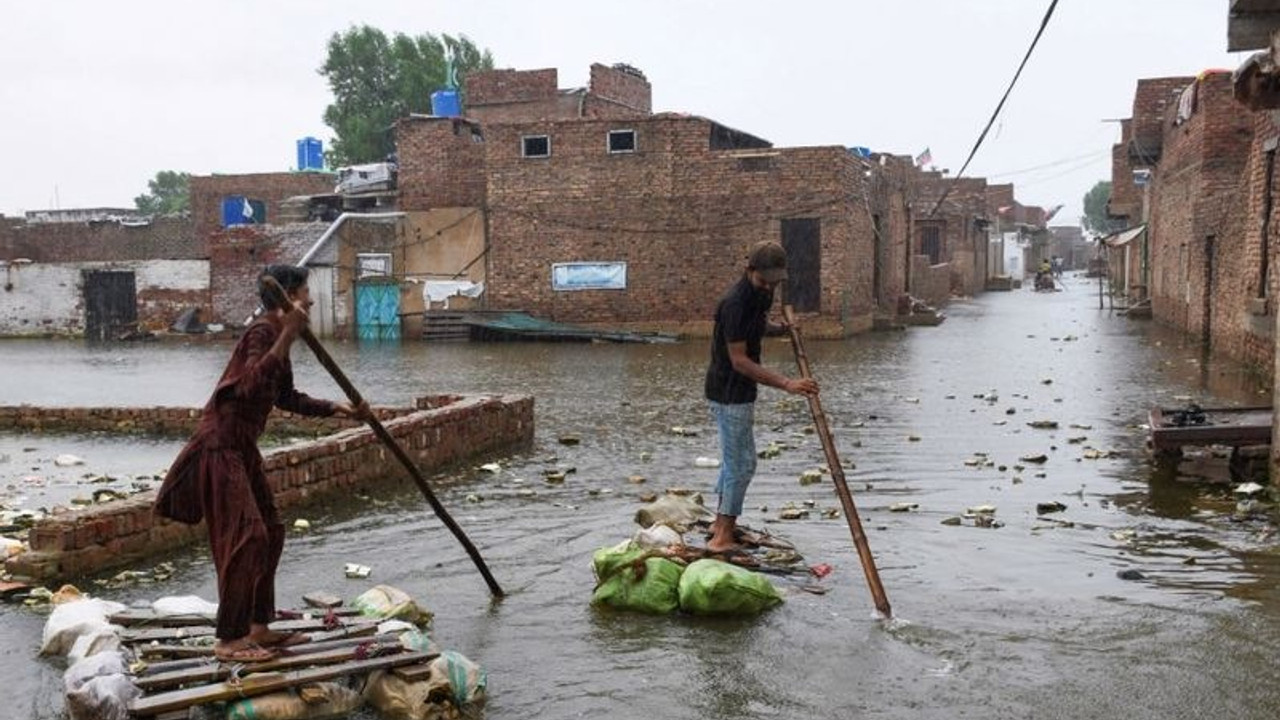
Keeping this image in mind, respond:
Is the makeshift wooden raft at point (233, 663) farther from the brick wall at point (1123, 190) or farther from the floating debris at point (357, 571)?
the brick wall at point (1123, 190)

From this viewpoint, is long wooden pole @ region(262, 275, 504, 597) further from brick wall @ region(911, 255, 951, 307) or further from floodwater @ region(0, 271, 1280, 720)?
brick wall @ region(911, 255, 951, 307)

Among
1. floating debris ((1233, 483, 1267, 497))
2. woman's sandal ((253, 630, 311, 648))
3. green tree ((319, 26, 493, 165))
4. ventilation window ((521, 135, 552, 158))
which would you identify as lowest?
floating debris ((1233, 483, 1267, 497))

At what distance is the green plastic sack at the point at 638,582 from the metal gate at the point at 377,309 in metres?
24.3

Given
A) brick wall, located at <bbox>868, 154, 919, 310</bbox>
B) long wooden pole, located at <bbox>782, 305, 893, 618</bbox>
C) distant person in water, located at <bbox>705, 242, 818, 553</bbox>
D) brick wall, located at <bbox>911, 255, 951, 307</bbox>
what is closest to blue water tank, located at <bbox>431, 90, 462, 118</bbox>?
brick wall, located at <bbox>868, 154, 919, 310</bbox>

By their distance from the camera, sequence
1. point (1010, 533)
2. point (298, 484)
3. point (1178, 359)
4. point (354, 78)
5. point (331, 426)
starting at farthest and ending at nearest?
point (354, 78) < point (1178, 359) < point (331, 426) < point (298, 484) < point (1010, 533)

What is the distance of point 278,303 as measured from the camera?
15.6 feet

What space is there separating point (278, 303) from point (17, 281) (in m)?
33.7

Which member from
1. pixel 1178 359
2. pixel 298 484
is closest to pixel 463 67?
pixel 1178 359

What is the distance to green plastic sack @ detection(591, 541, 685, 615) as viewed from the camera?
577cm

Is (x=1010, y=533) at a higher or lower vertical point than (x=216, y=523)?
lower

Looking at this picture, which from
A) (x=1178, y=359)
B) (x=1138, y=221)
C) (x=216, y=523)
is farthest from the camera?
(x=1138, y=221)

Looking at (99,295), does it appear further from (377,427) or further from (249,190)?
(377,427)

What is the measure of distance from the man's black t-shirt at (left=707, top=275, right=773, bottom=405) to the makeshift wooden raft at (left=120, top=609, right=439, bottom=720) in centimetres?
240

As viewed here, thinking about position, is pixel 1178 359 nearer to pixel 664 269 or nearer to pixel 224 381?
pixel 664 269
